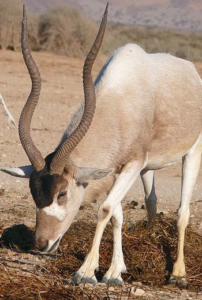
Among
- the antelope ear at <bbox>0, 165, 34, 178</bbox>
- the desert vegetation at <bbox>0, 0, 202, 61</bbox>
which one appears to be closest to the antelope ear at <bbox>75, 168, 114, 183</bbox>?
the antelope ear at <bbox>0, 165, 34, 178</bbox>

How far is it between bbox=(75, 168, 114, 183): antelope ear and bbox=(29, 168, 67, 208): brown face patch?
22cm

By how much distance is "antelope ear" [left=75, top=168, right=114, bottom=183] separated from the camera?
21.9ft

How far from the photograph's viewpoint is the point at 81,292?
620 centimetres

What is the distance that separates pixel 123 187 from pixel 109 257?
0.69m

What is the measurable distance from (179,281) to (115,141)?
4.07 feet

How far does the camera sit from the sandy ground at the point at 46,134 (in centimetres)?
922

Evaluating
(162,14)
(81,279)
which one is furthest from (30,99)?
(162,14)

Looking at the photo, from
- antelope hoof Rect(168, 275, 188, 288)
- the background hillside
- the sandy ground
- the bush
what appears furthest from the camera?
the background hillside

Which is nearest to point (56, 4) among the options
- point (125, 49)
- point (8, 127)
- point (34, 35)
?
point (34, 35)

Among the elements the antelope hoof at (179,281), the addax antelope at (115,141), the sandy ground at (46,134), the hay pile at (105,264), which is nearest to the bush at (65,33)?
the sandy ground at (46,134)

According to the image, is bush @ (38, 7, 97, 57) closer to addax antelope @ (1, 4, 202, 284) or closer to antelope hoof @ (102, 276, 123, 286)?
addax antelope @ (1, 4, 202, 284)

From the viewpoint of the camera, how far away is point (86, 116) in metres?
6.78

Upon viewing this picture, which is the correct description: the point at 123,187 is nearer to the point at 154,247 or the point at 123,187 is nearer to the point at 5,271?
the point at 154,247

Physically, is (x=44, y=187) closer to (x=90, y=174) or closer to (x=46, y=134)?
(x=90, y=174)
